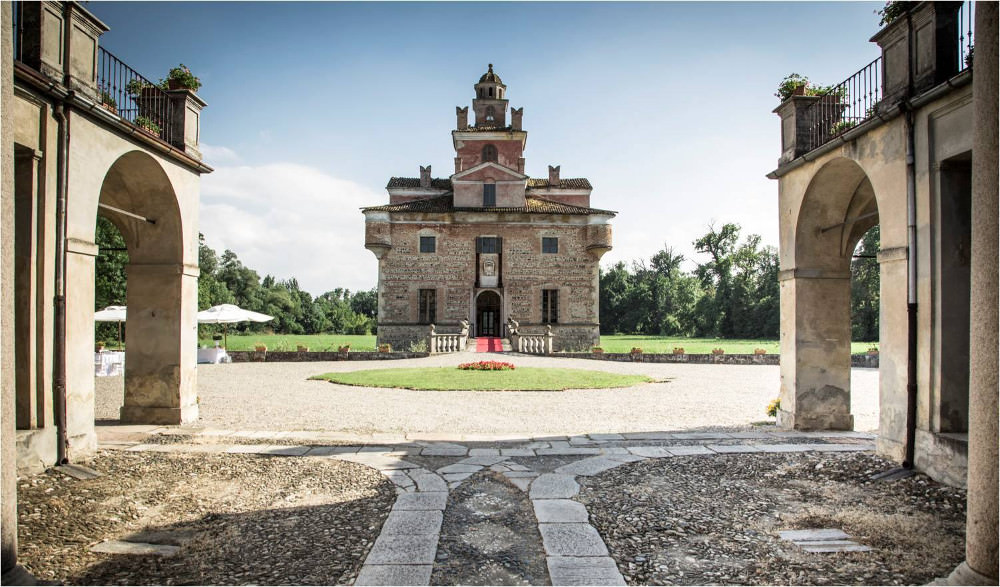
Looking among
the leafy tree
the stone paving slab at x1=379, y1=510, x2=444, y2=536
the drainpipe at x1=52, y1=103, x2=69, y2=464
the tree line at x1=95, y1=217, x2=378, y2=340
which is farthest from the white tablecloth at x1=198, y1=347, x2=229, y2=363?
the leafy tree

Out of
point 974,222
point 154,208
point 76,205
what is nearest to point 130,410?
point 154,208

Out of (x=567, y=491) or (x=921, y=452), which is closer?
(x=567, y=491)

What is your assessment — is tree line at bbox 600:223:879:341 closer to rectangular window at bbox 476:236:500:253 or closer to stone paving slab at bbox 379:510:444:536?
rectangular window at bbox 476:236:500:253

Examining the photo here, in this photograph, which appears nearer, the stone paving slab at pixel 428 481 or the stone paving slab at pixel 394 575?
the stone paving slab at pixel 394 575

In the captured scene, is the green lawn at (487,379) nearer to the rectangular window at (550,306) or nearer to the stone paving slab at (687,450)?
the stone paving slab at (687,450)

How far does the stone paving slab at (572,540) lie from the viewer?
157 inches

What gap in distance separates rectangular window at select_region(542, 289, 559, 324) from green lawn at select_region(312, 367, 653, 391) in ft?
44.9

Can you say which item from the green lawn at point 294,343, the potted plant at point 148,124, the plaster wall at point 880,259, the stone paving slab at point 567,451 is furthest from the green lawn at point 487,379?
the green lawn at point 294,343

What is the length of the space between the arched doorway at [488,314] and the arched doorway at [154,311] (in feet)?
83.8

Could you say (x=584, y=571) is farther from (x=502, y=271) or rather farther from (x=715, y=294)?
(x=715, y=294)

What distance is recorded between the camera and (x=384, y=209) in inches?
1284

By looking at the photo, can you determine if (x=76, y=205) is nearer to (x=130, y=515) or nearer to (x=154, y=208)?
(x=154, y=208)

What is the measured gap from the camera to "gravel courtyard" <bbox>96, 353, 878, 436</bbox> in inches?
377

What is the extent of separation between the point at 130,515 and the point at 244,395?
9.14 meters
